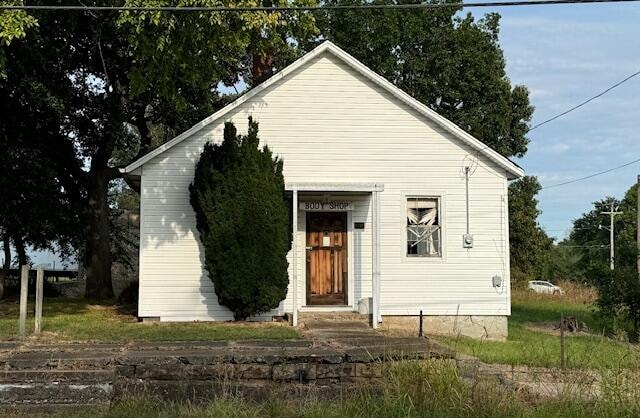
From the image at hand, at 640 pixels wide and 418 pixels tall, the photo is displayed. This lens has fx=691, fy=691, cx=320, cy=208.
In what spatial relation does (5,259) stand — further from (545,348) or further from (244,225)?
(545,348)

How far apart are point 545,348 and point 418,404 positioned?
19.3ft

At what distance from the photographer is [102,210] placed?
23.1 m

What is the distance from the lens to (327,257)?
1636 cm

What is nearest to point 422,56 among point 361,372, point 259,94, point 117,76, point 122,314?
point 117,76

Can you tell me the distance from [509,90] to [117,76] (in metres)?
20.0

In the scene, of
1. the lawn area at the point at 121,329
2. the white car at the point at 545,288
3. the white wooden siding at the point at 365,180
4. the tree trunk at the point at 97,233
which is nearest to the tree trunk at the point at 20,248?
the tree trunk at the point at 97,233

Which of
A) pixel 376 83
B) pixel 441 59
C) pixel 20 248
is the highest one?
pixel 441 59

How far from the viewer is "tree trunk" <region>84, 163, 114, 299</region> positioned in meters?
22.9

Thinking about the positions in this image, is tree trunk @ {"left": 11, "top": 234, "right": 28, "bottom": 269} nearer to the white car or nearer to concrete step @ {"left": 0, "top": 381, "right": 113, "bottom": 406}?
concrete step @ {"left": 0, "top": 381, "right": 113, "bottom": 406}

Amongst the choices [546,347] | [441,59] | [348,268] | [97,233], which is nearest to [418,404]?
[546,347]

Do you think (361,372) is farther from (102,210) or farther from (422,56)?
(422,56)

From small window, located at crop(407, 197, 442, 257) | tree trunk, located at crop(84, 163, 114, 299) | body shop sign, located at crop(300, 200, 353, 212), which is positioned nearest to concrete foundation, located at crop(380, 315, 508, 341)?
small window, located at crop(407, 197, 442, 257)

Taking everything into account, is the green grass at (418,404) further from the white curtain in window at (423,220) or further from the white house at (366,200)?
the white curtain in window at (423,220)

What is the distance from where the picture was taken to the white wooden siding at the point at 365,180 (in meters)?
15.7
